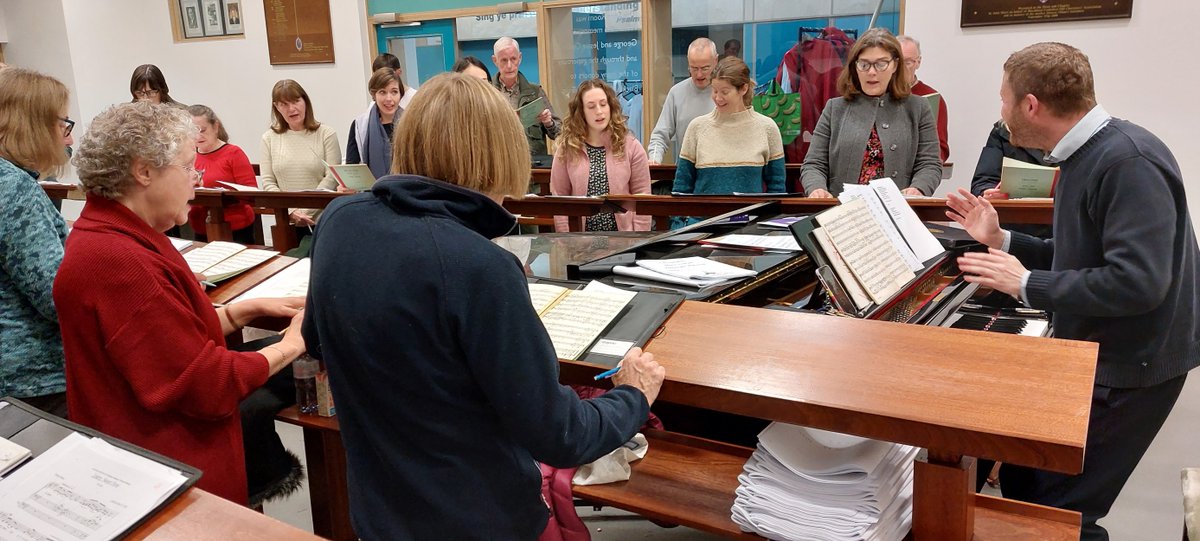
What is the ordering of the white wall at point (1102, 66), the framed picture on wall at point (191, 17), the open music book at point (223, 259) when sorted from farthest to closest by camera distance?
the framed picture on wall at point (191, 17)
the white wall at point (1102, 66)
the open music book at point (223, 259)

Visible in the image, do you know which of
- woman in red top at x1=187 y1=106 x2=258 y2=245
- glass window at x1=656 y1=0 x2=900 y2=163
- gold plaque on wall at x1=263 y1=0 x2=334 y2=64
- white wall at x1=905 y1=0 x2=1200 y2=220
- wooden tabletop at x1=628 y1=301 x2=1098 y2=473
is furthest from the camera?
gold plaque on wall at x1=263 y1=0 x2=334 y2=64

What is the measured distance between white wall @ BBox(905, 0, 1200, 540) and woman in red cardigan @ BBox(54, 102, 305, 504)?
10.6 ft

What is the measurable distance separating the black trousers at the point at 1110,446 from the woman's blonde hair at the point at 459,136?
1521mm

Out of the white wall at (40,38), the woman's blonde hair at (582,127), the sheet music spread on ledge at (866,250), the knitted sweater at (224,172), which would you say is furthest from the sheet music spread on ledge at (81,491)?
the white wall at (40,38)

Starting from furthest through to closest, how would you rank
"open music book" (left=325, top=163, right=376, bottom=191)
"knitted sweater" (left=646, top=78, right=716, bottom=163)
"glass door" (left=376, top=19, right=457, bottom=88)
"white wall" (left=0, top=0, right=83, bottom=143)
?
"white wall" (left=0, top=0, right=83, bottom=143) < "glass door" (left=376, top=19, right=457, bottom=88) < "knitted sweater" (left=646, top=78, right=716, bottom=163) < "open music book" (left=325, top=163, right=376, bottom=191)

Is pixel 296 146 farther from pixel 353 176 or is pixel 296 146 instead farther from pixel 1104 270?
pixel 1104 270

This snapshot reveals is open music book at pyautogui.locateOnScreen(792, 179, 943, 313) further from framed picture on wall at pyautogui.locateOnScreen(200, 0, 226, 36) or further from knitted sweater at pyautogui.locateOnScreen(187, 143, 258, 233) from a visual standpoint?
framed picture on wall at pyautogui.locateOnScreen(200, 0, 226, 36)

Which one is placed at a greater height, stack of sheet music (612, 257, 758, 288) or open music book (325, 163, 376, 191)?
open music book (325, 163, 376, 191)

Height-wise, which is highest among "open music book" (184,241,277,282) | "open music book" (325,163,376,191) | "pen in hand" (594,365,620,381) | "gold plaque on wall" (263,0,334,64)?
"gold plaque on wall" (263,0,334,64)

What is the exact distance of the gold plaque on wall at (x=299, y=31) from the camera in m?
7.59

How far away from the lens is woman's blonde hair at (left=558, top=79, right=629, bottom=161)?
404cm

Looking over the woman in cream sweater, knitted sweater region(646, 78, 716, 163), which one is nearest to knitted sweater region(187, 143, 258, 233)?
the woman in cream sweater

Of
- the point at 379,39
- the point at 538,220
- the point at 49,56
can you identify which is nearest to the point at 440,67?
the point at 379,39

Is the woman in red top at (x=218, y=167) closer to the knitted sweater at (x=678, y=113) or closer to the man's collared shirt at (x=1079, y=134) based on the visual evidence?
the knitted sweater at (x=678, y=113)
